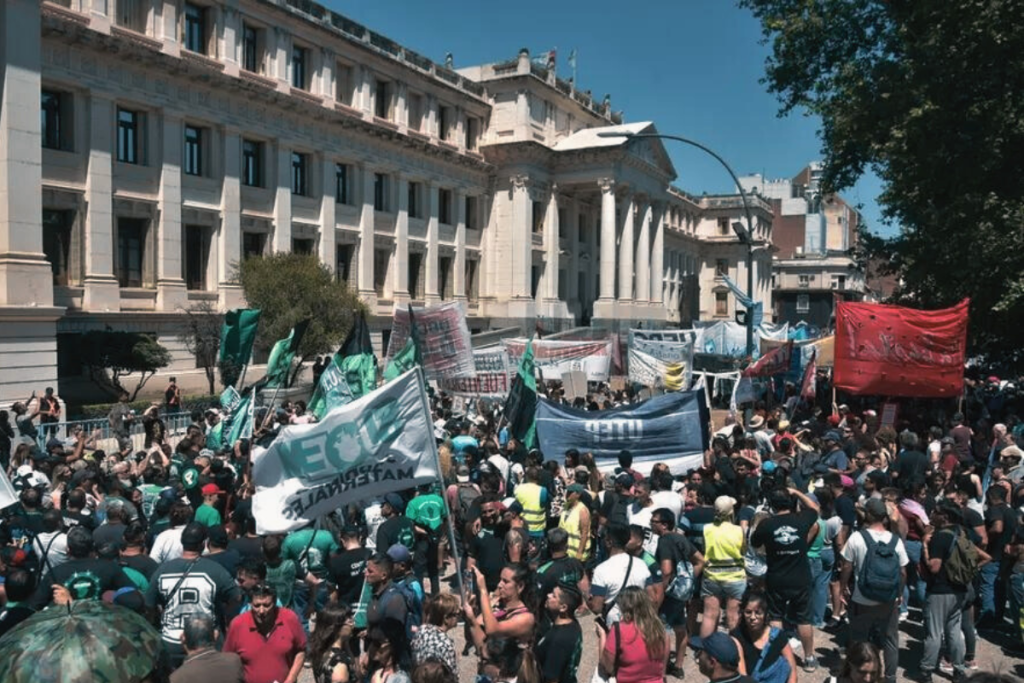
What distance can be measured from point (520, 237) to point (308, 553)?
131ft

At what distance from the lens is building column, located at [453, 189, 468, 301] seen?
146 feet

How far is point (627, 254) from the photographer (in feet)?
165

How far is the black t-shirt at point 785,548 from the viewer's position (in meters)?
7.16

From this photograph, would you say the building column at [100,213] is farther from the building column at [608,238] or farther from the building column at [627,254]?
the building column at [627,254]

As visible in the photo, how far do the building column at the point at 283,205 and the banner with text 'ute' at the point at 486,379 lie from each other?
57.6 ft

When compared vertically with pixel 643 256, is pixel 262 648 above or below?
below

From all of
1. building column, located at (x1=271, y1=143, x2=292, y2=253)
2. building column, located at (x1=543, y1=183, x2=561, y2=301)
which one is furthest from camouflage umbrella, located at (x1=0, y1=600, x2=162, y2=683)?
building column, located at (x1=543, y1=183, x2=561, y2=301)

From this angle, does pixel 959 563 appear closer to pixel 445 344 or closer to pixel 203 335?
pixel 445 344

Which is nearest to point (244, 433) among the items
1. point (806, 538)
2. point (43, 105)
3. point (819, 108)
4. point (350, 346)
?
point (350, 346)

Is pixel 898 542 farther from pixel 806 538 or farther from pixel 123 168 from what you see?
pixel 123 168

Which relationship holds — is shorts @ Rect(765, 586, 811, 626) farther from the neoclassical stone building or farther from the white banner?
the neoclassical stone building

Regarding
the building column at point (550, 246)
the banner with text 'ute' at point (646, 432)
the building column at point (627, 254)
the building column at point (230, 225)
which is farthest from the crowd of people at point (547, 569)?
the building column at point (627, 254)

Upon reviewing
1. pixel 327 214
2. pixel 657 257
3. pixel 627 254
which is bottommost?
pixel 627 254

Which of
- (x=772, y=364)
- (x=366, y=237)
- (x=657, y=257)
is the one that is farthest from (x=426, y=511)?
(x=657, y=257)
